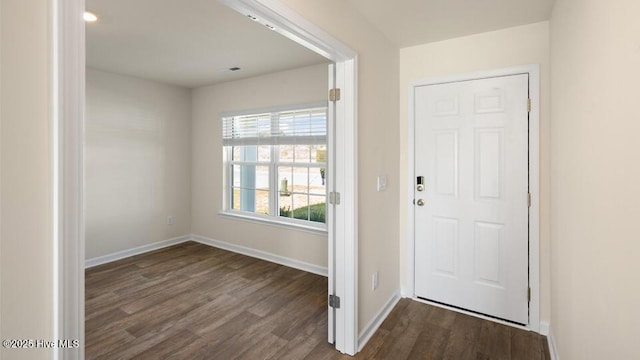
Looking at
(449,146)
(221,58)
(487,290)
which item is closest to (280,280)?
(487,290)

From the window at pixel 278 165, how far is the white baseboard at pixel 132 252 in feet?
3.27

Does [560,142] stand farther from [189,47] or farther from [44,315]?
[189,47]

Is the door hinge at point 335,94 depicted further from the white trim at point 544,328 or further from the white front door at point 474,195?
the white trim at point 544,328

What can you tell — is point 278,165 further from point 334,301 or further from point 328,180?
point 334,301

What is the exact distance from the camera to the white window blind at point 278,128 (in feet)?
11.7

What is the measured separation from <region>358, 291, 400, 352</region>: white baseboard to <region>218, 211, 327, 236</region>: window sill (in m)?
1.07

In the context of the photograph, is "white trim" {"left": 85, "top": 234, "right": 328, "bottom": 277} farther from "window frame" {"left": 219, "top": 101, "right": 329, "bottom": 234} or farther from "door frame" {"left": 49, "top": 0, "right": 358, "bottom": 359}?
"door frame" {"left": 49, "top": 0, "right": 358, "bottom": 359}

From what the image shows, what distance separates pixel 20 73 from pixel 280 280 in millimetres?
3014

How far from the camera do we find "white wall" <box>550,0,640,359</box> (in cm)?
88

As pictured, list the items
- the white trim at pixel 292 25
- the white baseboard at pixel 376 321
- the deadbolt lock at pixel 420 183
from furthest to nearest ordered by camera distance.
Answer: the deadbolt lock at pixel 420 183, the white baseboard at pixel 376 321, the white trim at pixel 292 25

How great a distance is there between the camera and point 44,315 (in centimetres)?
75

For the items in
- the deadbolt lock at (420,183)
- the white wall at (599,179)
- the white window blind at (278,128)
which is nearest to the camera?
the white wall at (599,179)

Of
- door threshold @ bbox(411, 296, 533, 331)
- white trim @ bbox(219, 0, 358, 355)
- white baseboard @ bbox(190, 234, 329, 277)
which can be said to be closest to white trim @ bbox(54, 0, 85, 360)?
white trim @ bbox(219, 0, 358, 355)

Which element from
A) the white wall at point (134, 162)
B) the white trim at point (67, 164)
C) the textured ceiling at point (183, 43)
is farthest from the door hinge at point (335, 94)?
the white wall at point (134, 162)
